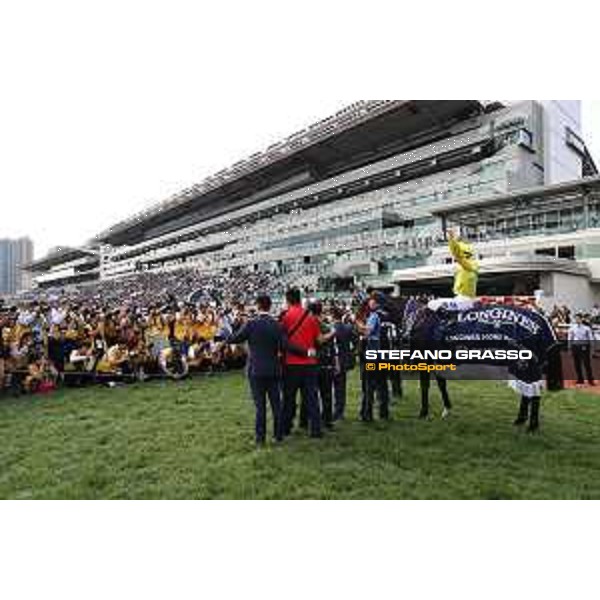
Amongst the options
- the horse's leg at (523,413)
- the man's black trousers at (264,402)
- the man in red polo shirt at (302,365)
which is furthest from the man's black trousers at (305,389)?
the horse's leg at (523,413)

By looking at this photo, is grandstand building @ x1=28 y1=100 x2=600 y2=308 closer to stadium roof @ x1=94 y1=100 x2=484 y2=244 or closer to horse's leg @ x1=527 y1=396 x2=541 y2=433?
stadium roof @ x1=94 y1=100 x2=484 y2=244

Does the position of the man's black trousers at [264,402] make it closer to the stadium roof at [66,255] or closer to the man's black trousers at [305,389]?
the man's black trousers at [305,389]

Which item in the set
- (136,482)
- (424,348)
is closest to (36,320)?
(136,482)

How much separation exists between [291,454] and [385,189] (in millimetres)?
38760

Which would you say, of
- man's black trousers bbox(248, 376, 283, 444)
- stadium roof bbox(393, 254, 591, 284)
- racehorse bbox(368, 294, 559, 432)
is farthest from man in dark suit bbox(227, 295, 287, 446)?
stadium roof bbox(393, 254, 591, 284)

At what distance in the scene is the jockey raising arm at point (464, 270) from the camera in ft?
19.3

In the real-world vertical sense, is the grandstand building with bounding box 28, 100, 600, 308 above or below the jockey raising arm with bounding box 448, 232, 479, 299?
above

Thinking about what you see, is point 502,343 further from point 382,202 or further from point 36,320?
point 382,202

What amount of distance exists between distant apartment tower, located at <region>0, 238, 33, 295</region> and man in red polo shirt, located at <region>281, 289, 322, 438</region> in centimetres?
446

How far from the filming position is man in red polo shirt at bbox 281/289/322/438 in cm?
549

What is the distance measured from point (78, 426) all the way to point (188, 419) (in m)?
1.25

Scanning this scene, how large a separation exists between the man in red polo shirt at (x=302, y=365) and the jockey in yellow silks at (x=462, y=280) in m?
1.54

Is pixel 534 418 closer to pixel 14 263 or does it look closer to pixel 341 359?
pixel 341 359

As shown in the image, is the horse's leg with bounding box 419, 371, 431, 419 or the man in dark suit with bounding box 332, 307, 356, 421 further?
the man in dark suit with bounding box 332, 307, 356, 421
